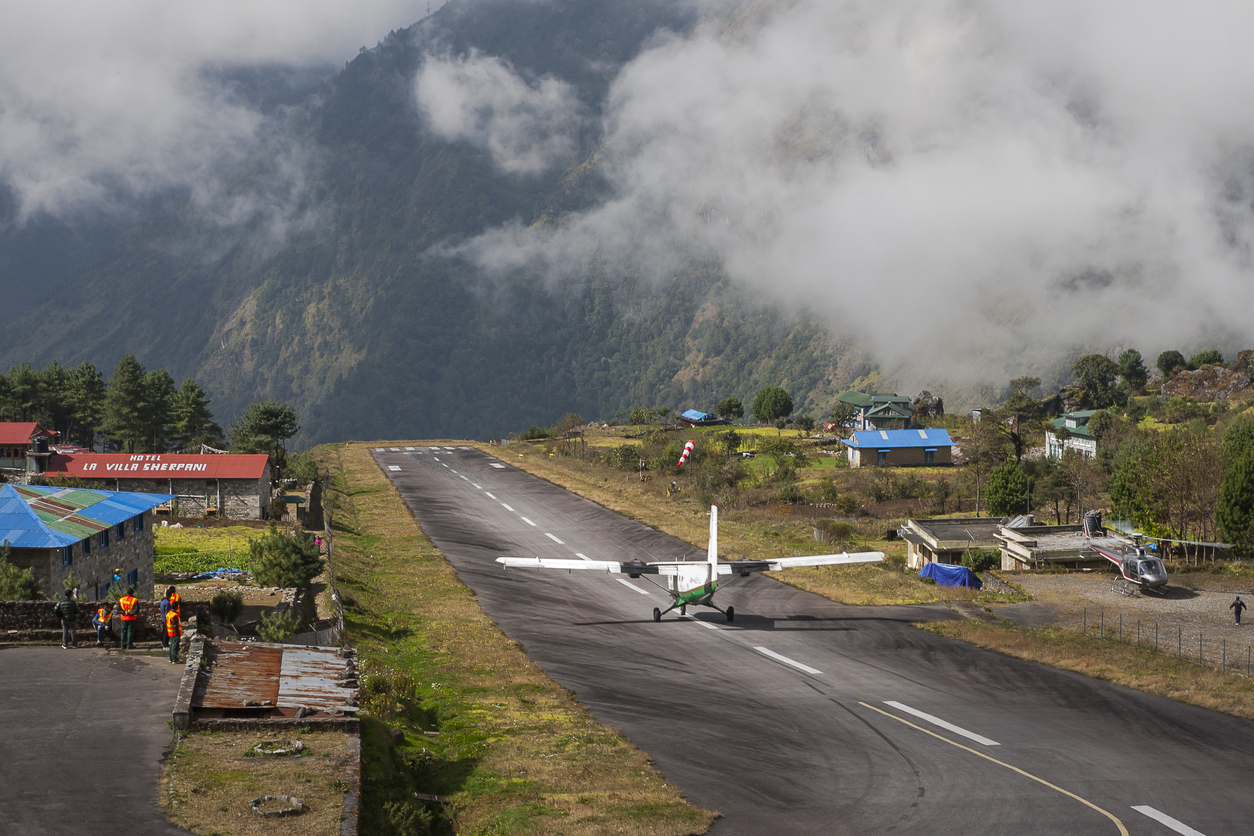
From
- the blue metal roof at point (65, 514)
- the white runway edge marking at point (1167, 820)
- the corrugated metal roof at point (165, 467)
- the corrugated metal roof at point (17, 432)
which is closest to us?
the white runway edge marking at point (1167, 820)

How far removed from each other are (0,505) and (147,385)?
85244 millimetres

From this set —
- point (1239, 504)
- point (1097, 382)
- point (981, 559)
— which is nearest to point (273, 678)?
point (981, 559)

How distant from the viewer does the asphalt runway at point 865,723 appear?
21.4 m

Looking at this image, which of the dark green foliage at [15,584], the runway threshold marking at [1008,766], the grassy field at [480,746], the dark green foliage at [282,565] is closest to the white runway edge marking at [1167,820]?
the runway threshold marking at [1008,766]

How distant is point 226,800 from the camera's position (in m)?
16.6

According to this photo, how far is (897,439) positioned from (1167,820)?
107171mm

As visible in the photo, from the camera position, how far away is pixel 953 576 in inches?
2217

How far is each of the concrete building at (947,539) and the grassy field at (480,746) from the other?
1327 inches

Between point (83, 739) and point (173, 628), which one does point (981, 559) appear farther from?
point (83, 739)

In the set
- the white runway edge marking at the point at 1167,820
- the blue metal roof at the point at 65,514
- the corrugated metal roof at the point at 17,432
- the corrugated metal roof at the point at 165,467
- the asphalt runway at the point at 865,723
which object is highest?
the corrugated metal roof at the point at 17,432

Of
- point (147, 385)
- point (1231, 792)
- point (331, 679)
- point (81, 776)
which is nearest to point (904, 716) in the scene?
point (1231, 792)

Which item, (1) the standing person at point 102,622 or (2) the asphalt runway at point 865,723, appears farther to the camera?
(1) the standing person at point 102,622

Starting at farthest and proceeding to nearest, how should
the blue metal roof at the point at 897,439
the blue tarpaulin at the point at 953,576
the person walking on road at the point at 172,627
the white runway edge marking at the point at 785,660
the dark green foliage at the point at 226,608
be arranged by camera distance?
the blue metal roof at the point at 897,439
the blue tarpaulin at the point at 953,576
the dark green foliage at the point at 226,608
the white runway edge marking at the point at 785,660
the person walking on road at the point at 172,627

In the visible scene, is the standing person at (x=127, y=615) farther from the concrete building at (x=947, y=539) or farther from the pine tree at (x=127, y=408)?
the pine tree at (x=127, y=408)
